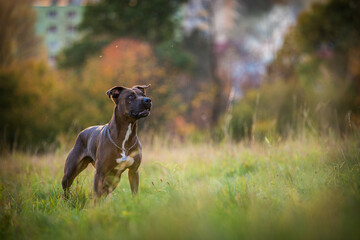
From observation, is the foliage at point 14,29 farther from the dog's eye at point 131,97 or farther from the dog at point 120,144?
the dog's eye at point 131,97

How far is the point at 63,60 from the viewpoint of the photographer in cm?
1734

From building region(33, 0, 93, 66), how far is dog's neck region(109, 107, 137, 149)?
1221 centimetres

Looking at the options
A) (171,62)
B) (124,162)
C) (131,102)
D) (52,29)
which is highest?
(52,29)

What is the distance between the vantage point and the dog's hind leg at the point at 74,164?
4.66m

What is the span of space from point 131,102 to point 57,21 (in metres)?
14.4

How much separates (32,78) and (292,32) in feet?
41.9

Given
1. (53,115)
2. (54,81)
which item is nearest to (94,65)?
(54,81)

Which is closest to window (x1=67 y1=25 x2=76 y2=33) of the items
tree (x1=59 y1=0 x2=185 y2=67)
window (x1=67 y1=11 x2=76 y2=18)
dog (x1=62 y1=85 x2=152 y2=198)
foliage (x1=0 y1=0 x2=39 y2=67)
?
tree (x1=59 y1=0 x2=185 y2=67)

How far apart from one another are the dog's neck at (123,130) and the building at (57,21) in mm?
12211

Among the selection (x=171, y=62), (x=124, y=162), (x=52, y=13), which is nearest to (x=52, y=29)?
(x=52, y=13)

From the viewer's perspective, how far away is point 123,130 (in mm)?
4238

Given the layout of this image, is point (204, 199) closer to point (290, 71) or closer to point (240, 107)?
point (240, 107)

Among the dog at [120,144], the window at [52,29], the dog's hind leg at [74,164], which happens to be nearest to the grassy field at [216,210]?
the dog's hind leg at [74,164]

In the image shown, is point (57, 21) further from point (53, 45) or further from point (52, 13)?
point (53, 45)
